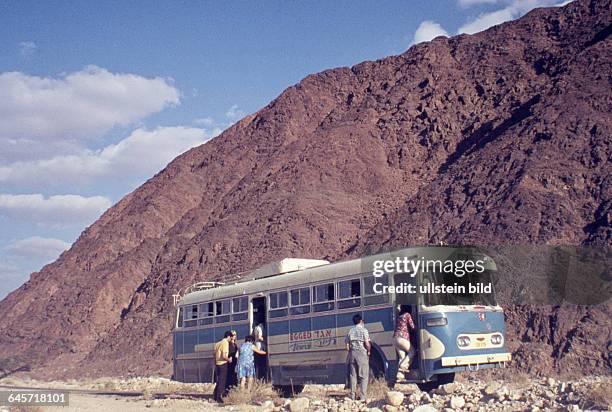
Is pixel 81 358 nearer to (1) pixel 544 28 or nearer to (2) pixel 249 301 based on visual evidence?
(2) pixel 249 301

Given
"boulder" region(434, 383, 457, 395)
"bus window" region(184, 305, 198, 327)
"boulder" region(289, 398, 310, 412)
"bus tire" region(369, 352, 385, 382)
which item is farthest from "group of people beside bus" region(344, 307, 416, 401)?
"bus window" region(184, 305, 198, 327)

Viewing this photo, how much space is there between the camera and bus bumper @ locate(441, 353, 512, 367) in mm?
13922

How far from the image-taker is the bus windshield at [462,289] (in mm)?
14578

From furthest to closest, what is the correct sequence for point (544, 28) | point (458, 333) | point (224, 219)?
point (544, 28)
point (224, 219)
point (458, 333)

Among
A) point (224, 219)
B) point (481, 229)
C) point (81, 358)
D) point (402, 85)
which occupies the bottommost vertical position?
point (81, 358)

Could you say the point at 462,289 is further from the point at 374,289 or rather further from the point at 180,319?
the point at 180,319

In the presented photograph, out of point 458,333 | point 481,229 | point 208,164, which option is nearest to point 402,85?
point 208,164

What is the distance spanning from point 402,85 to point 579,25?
44.8 ft

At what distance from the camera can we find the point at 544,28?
53.6 meters

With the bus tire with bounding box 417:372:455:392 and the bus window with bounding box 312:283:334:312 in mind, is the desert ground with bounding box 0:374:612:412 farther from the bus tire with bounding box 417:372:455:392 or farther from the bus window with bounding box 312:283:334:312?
the bus window with bounding box 312:283:334:312

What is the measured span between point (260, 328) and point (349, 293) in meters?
3.63

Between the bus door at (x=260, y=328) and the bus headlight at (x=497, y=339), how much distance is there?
6.02 meters

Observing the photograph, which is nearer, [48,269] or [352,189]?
[352,189]

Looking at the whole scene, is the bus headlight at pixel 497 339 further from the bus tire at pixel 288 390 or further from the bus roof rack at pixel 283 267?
the bus tire at pixel 288 390
